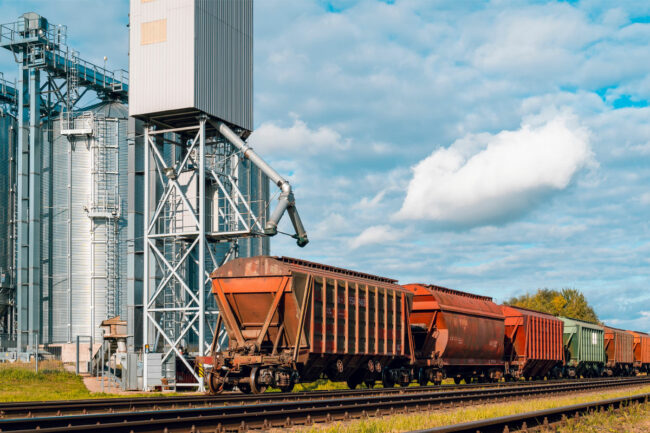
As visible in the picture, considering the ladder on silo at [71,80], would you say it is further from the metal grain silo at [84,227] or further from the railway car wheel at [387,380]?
the railway car wheel at [387,380]

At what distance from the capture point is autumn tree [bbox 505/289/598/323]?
311ft

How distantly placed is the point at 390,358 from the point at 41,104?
37.1 meters

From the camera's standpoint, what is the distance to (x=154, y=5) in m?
36.3

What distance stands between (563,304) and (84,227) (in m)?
70.9

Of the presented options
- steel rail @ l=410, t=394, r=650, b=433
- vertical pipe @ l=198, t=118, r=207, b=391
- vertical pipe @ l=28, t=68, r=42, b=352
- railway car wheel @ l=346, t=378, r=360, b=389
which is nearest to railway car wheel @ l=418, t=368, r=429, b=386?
railway car wheel @ l=346, t=378, r=360, b=389

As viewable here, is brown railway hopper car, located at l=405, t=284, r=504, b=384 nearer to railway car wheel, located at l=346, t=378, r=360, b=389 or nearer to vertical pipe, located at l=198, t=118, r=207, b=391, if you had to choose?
railway car wheel, located at l=346, t=378, r=360, b=389

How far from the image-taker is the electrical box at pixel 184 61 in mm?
35188

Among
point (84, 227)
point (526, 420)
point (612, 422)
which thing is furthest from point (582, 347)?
point (84, 227)

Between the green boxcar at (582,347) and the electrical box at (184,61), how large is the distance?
25.8m

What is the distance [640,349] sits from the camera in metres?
61.1

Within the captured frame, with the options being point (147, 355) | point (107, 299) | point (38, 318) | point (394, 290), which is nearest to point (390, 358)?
point (394, 290)

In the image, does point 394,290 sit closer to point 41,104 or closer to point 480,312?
point 480,312

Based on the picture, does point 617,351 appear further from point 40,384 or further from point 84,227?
point 40,384

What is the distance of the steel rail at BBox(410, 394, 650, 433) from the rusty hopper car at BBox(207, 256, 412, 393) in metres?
9.20
